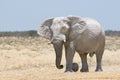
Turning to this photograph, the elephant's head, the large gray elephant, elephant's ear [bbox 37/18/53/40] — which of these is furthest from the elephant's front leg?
elephant's ear [bbox 37/18/53/40]

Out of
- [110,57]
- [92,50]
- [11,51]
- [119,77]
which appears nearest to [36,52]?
[11,51]

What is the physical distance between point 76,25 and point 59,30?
125cm

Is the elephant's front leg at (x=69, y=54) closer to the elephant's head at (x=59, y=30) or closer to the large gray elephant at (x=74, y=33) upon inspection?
the large gray elephant at (x=74, y=33)

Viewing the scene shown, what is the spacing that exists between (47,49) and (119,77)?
2627 cm

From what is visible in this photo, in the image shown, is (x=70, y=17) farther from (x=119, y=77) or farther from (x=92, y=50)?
(x=119, y=77)

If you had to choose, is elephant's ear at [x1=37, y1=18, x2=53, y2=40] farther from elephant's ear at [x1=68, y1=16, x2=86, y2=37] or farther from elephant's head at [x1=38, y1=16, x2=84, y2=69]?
elephant's ear at [x1=68, y1=16, x2=86, y2=37]

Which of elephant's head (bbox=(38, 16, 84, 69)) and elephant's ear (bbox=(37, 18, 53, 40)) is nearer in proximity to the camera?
elephant's head (bbox=(38, 16, 84, 69))

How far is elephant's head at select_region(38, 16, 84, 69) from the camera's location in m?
24.1

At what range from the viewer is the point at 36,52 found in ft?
141

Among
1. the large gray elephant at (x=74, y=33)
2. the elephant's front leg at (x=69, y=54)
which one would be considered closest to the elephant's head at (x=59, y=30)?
the large gray elephant at (x=74, y=33)

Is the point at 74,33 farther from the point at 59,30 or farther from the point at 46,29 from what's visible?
the point at 46,29

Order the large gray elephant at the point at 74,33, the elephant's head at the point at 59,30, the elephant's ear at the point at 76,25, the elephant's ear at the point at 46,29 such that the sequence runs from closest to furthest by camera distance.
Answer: the elephant's head at the point at 59,30
the large gray elephant at the point at 74,33
the elephant's ear at the point at 76,25
the elephant's ear at the point at 46,29

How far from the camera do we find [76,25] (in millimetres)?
25422

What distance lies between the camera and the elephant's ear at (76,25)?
25281 mm
